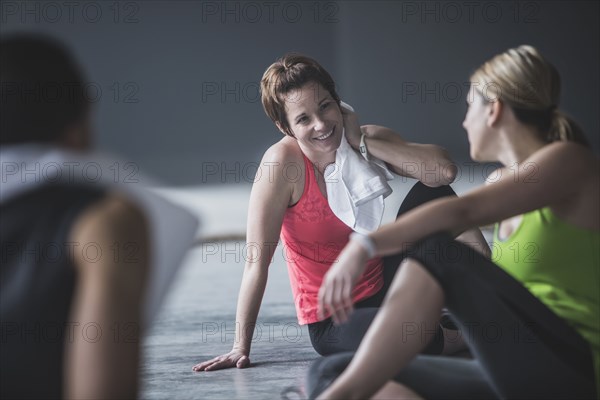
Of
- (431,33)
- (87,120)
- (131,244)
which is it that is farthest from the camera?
(431,33)

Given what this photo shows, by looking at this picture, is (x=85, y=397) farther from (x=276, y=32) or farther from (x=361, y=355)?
(x=276, y=32)

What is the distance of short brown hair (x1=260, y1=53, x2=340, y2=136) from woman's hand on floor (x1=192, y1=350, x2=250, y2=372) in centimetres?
75

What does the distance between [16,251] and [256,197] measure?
4.95 ft

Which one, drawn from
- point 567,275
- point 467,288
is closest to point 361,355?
point 467,288

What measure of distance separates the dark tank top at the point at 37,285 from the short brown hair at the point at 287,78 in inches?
59.9

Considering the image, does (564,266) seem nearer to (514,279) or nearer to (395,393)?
(514,279)

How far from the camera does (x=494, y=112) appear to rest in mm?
1812

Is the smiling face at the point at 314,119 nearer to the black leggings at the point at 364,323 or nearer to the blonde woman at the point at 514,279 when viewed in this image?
the black leggings at the point at 364,323

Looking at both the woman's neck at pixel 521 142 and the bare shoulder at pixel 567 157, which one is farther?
the woman's neck at pixel 521 142

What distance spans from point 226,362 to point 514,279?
123 cm

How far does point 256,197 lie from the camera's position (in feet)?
8.45

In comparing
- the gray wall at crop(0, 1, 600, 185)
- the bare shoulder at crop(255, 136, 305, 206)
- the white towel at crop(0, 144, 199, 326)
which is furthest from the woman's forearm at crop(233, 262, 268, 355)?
the gray wall at crop(0, 1, 600, 185)

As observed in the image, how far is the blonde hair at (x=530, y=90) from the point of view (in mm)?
1749

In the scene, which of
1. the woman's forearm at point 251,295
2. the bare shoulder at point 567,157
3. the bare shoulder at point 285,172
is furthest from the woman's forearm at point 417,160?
the bare shoulder at point 567,157
